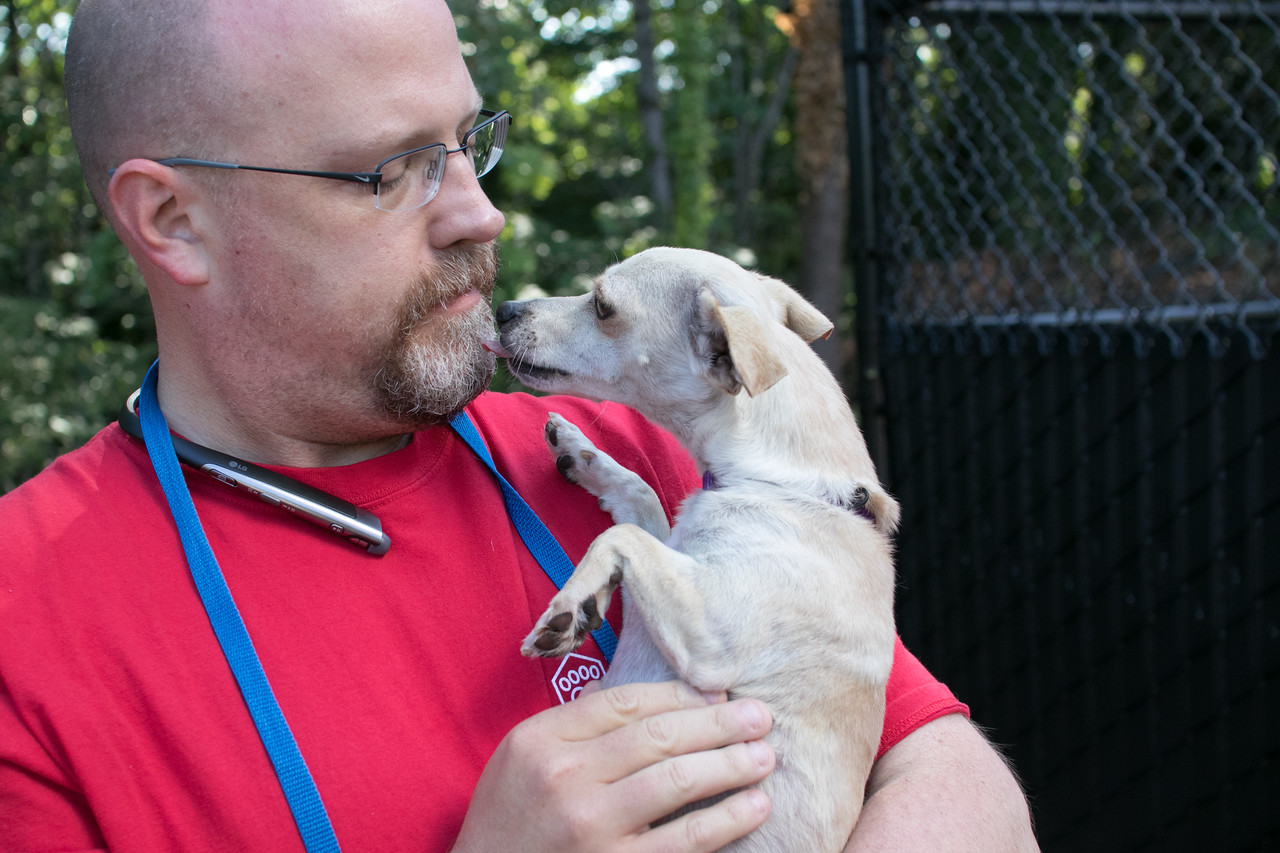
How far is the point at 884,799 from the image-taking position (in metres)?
1.57

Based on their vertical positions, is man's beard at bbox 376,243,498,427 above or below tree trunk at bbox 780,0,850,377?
above

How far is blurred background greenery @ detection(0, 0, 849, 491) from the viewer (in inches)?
279

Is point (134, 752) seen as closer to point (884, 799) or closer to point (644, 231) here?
point (884, 799)

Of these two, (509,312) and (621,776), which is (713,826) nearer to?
(621,776)

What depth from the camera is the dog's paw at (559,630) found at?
1.47 metres

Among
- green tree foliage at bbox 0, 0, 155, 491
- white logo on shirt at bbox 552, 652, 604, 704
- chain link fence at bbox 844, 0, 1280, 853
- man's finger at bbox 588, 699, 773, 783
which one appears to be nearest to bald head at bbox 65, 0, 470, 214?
white logo on shirt at bbox 552, 652, 604, 704

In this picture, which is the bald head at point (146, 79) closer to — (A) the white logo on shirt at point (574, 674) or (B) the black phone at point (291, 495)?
(B) the black phone at point (291, 495)

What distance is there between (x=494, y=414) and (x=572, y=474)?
0.76 ft

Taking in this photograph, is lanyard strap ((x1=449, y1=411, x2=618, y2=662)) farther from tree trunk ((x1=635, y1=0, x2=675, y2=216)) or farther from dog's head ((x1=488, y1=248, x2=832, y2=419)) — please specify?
tree trunk ((x1=635, y1=0, x2=675, y2=216))

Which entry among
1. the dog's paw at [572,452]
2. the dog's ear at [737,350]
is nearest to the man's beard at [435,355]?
the dog's paw at [572,452]

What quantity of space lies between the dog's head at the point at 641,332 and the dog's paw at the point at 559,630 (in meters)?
0.63

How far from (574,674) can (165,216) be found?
1067 millimetres

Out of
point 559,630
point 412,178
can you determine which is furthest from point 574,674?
point 412,178

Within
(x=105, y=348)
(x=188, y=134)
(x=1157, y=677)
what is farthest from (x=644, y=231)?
(x=188, y=134)
